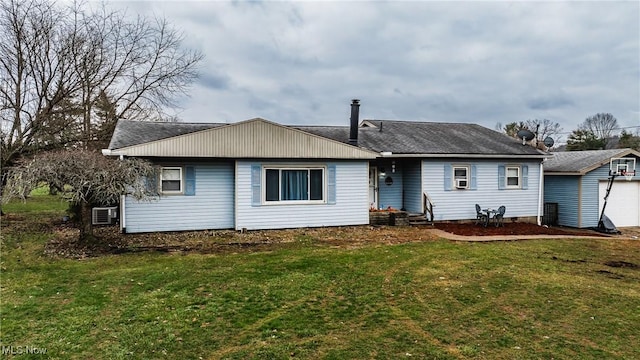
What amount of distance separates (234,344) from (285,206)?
28.1ft

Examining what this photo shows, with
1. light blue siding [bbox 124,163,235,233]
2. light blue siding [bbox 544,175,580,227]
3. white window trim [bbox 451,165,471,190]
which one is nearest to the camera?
light blue siding [bbox 124,163,235,233]

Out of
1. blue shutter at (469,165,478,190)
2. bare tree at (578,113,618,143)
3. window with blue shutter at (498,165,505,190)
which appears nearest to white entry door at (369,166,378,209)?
blue shutter at (469,165,478,190)

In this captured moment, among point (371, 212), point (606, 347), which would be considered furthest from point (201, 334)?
point (371, 212)

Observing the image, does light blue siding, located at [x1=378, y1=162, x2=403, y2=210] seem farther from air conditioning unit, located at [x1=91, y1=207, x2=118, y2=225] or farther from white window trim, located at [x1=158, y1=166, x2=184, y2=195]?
air conditioning unit, located at [x1=91, y1=207, x2=118, y2=225]

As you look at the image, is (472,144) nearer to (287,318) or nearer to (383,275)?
(383,275)

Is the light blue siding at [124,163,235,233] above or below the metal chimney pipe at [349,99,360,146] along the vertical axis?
below

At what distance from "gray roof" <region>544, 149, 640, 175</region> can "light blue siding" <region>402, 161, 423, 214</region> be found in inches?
268

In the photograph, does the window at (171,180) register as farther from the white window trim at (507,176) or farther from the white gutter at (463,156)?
the white window trim at (507,176)

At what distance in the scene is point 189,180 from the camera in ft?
40.2

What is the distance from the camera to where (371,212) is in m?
14.5

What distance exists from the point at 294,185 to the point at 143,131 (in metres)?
5.65

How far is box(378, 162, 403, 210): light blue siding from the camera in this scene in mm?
15711
